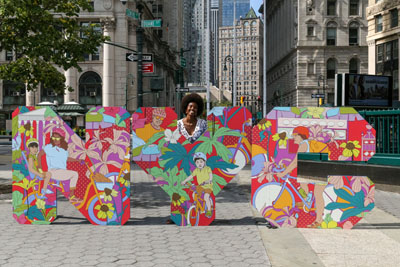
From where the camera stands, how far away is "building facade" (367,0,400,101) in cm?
3891

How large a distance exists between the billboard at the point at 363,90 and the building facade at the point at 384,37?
20.9 m

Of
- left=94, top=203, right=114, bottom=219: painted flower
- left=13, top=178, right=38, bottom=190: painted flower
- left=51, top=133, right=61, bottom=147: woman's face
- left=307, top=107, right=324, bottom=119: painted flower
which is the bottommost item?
left=94, top=203, right=114, bottom=219: painted flower

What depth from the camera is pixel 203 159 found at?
703 centimetres

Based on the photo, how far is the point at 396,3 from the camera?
3819cm

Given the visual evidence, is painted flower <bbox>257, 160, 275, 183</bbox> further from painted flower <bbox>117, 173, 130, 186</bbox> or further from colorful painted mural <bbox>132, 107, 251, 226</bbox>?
painted flower <bbox>117, 173, 130, 186</bbox>

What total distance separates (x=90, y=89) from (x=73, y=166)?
45349mm

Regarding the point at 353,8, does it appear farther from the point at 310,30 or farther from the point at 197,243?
the point at 197,243

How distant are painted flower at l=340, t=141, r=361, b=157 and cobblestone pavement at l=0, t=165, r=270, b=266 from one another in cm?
187

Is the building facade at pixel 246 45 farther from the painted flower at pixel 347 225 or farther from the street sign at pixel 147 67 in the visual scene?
the painted flower at pixel 347 225

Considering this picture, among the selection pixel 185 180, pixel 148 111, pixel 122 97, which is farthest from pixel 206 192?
pixel 122 97

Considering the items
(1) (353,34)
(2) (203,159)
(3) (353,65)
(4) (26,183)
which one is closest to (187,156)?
(2) (203,159)

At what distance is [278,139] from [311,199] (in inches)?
42.2

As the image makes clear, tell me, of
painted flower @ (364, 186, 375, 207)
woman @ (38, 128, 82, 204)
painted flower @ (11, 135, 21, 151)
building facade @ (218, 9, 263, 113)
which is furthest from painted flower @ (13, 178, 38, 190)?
building facade @ (218, 9, 263, 113)

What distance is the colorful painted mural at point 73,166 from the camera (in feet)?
23.2
